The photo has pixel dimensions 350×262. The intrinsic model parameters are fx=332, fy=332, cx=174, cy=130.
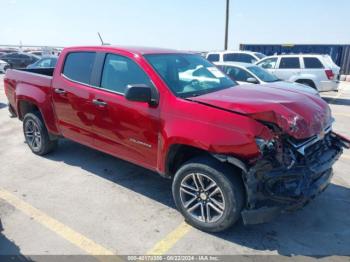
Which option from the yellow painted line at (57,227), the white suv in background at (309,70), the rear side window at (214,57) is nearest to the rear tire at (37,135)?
the yellow painted line at (57,227)

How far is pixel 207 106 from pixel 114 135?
4.67 ft

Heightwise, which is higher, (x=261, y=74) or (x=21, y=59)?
(x=261, y=74)

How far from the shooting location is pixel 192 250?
3.23 meters

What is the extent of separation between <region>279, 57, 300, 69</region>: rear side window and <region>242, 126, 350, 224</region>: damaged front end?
1079 cm

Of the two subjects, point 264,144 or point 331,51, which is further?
point 331,51

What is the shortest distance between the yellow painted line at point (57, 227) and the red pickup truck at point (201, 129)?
99 cm

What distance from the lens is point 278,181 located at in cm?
308

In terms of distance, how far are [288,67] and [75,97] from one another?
1067 cm

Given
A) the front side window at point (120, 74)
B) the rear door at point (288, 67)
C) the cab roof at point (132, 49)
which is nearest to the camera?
the front side window at point (120, 74)

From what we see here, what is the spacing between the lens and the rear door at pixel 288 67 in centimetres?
1298

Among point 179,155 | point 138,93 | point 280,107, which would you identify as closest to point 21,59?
point 138,93

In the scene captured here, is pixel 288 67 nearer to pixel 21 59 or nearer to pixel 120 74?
pixel 120 74

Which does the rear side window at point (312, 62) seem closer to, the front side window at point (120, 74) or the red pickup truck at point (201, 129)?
the red pickup truck at point (201, 129)

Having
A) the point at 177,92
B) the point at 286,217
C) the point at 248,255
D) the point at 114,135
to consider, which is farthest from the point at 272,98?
the point at 114,135
